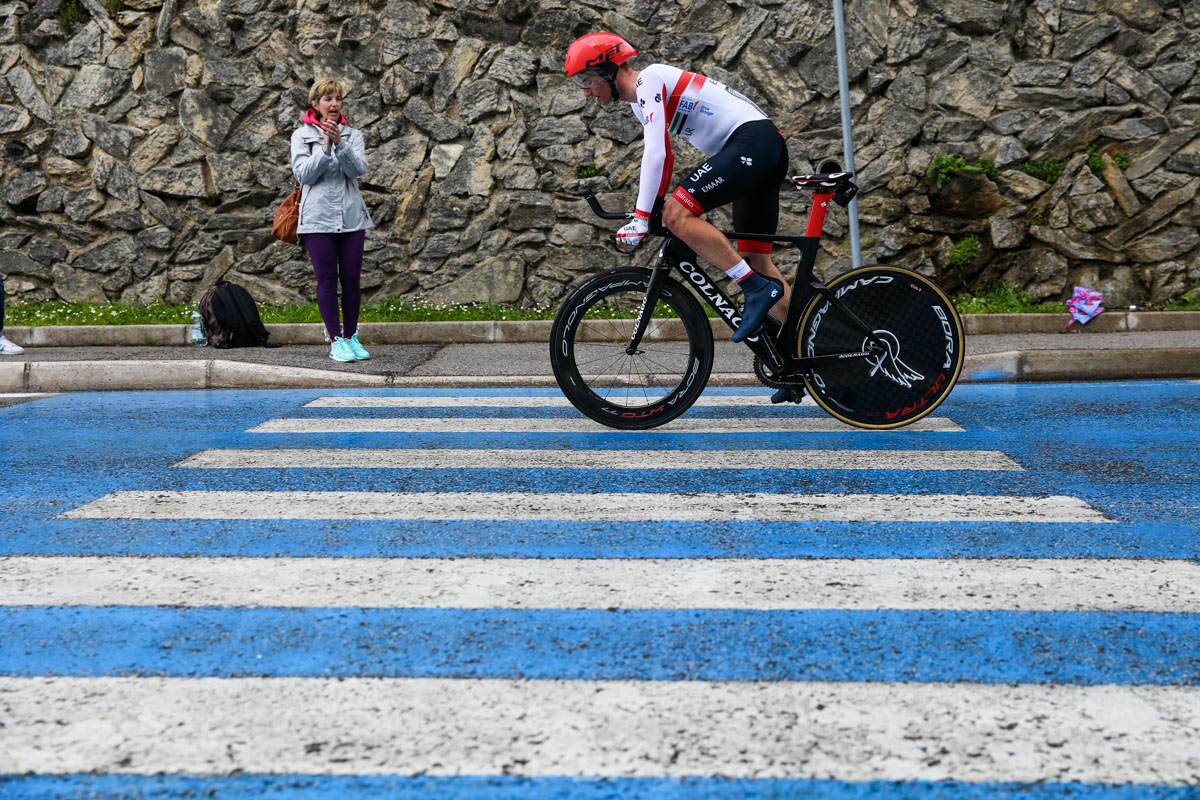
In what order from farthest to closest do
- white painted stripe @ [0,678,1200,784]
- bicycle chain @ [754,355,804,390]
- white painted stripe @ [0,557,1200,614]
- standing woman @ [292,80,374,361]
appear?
standing woman @ [292,80,374,361] → bicycle chain @ [754,355,804,390] → white painted stripe @ [0,557,1200,614] → white painted stripe @ [0,678,1200,784]

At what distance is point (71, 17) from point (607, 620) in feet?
35.7

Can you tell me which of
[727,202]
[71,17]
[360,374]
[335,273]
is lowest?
[360,374]

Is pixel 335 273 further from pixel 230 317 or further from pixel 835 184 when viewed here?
pixel 835 184

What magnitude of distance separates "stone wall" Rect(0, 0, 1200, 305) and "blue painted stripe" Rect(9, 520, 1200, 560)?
22.4 ft

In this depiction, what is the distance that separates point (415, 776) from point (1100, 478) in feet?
12.0

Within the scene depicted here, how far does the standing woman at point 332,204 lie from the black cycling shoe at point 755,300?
4.12m

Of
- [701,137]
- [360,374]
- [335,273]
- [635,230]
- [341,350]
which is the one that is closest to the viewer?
[635,230]

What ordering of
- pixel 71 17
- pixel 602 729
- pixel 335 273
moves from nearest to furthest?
1. pixel 602 729
2. pixel 335 273
3. pixel 71 17

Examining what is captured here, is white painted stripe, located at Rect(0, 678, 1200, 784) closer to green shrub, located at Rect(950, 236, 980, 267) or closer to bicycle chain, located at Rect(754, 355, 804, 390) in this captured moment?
bicycle chain, located at Rect(754, 355, 804, 390)

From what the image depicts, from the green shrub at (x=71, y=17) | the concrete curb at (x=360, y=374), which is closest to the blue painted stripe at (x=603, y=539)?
the concrete curb at (x=360, y=374)

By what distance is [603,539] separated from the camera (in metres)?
3.96

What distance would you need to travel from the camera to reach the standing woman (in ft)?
28.6

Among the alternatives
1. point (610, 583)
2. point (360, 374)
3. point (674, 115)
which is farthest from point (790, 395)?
point (360, 374)

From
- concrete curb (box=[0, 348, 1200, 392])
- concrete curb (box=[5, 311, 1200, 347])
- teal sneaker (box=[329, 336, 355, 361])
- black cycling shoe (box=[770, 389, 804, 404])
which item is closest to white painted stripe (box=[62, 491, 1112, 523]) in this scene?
black cycling shoe (box=[770, 389, 804, 404])
